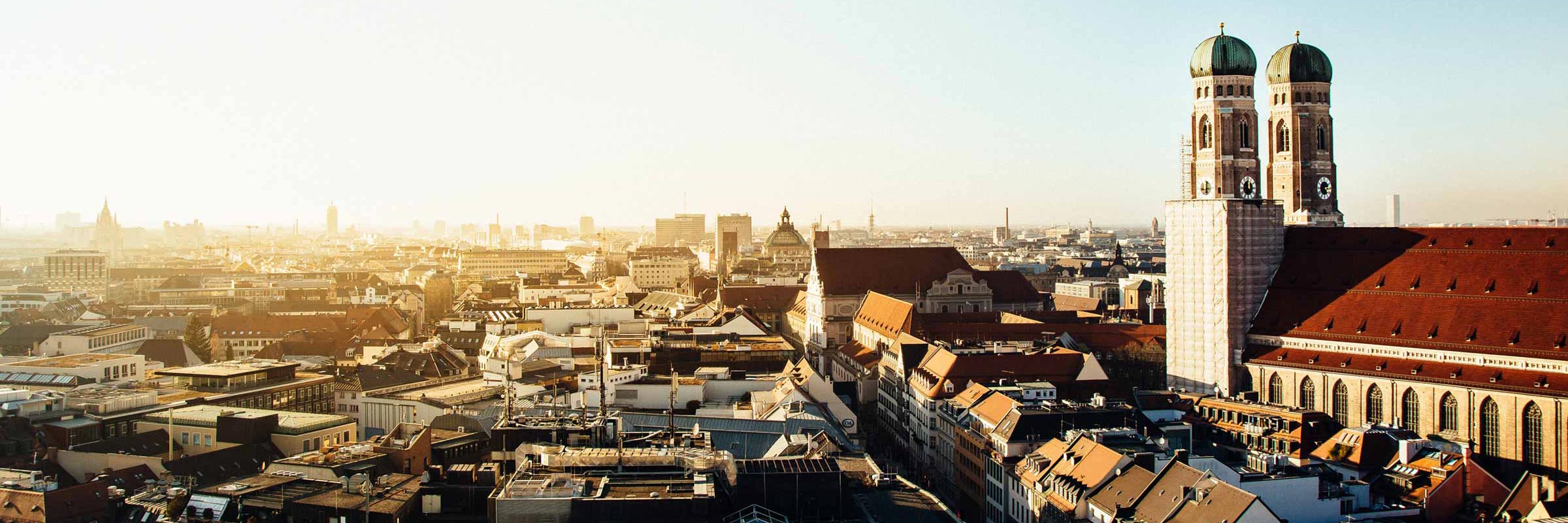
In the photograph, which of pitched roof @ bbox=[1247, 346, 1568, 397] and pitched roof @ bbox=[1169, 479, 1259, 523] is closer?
pitched roof @ bbox=[1169, 479, 1259, 523]

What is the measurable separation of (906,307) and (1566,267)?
→ 40.6 meters

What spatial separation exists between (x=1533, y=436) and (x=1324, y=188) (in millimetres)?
28605

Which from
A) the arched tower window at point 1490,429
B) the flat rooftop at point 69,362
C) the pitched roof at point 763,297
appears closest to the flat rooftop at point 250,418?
the flat rooftop at point 69,362

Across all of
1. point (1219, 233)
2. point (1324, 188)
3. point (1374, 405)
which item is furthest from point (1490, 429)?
point (1324, 188)

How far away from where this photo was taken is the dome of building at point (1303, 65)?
8144 centimetres

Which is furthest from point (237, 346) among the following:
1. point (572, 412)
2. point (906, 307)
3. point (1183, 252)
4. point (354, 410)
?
point (1183, 252)

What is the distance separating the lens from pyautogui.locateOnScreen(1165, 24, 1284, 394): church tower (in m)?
71.1

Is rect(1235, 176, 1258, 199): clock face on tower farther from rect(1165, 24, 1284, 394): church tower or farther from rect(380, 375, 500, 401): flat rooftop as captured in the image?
rect(380, 375, 500, 401): flat rooftop

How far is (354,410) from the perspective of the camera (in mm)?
71625

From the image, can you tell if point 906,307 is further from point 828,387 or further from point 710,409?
point 710,409

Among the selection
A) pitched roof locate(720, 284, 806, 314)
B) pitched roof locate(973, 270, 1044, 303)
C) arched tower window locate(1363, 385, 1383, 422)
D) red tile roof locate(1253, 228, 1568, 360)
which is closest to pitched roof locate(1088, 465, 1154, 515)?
arched tower window locate(1363, 385, 1383, 422)

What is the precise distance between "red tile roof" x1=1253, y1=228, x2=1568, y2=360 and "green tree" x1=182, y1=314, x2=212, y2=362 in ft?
266

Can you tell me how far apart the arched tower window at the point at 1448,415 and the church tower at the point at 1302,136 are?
77.4 ft

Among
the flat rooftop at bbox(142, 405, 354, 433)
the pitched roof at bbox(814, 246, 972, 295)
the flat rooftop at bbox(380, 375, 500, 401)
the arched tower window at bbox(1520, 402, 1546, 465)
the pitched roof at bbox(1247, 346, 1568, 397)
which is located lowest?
the arched tower window at bbox(1520, 402, 1546, 465)
